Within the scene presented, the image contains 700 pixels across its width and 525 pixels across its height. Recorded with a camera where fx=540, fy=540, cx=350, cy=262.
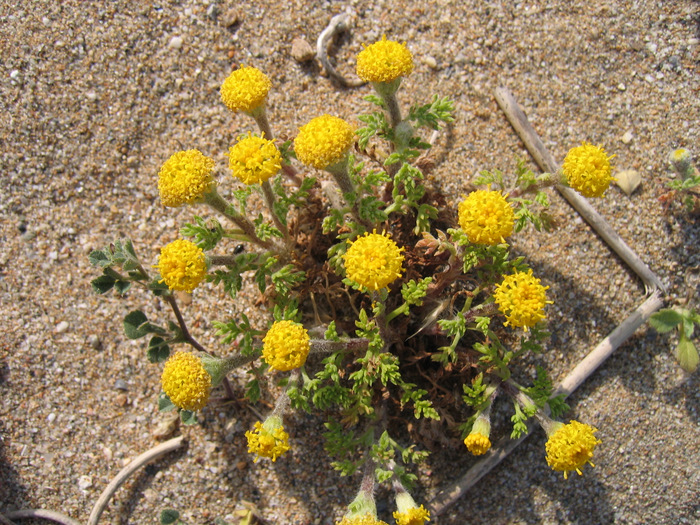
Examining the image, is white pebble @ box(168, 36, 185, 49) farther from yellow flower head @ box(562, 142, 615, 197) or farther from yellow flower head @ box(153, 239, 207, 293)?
yellow flower head @ box(562, 142, 615, 197)

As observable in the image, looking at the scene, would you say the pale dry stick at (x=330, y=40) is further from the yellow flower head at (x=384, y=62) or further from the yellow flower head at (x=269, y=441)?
the yellow flower head at (x=269, y=441)

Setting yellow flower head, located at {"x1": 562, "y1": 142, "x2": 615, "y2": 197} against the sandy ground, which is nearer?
yellow flower head, located at {"x1": 562, "y1": 142, "x2": 615, "y2": 197}

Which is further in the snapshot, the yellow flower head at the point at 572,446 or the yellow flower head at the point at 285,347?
the yellow flower head at the point at 572,446

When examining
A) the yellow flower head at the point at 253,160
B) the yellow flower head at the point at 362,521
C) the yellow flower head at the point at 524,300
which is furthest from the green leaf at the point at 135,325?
the yellow flower head at the point at 524,300

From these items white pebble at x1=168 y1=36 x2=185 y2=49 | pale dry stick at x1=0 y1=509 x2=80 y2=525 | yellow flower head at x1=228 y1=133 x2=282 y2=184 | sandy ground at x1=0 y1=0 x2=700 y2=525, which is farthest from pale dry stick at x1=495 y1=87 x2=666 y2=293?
pale dry stick at x1=0 y1=509 x2=80 y2=525

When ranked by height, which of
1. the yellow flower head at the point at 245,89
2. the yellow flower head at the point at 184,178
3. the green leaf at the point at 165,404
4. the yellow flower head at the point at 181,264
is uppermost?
the yellow flower head at the point at 245,89

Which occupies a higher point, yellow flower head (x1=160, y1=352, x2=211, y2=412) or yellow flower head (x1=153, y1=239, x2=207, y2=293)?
yellow flower head (x1=153, y1=239, x2=207, y2=293)

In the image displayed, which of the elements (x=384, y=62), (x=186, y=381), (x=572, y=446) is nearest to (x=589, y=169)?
(x=384, y=62)

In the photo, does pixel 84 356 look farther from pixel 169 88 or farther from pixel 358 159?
pixel 358 159
